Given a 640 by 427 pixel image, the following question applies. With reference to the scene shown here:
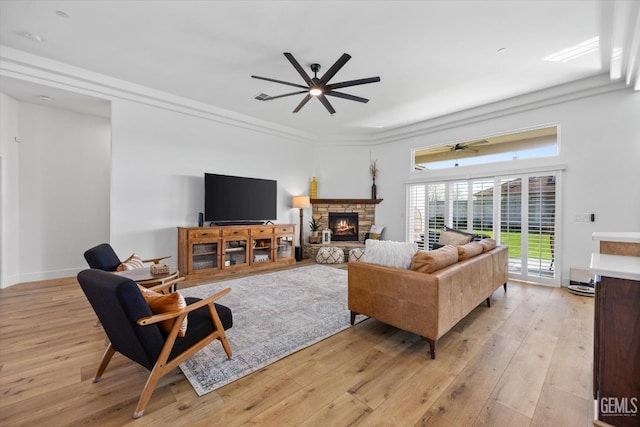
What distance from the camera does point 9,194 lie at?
165 inches

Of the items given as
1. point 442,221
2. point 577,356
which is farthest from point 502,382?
point 442,221

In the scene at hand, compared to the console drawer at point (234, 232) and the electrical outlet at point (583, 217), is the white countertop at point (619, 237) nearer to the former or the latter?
the electrical outlet at point (583, 217)

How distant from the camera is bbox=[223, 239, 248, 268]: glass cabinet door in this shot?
201 inches

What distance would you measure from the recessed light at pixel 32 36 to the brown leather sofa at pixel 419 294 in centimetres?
467

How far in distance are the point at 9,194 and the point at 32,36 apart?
2663mm

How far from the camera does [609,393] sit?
1460 millimetres

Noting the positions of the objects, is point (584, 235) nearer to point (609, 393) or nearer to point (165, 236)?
point (609, 393)

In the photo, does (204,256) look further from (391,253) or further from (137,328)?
(391,253)

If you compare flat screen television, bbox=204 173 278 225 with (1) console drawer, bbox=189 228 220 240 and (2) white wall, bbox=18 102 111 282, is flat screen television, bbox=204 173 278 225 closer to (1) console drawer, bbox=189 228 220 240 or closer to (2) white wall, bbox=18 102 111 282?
(1) console drawer, bbox=189 228 220 240

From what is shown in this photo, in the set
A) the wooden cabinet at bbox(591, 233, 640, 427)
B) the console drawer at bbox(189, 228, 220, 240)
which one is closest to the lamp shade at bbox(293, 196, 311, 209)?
the console drawer at bbox(189, 228, 220, 240)

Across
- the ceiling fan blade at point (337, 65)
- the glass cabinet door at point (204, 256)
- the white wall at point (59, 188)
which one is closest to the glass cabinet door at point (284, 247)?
the glass cabinet door at point (204, 256)

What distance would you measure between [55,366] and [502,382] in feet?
11.6

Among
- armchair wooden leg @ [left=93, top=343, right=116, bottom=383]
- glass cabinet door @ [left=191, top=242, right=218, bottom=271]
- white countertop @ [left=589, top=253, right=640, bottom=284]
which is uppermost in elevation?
white countertop @ [left=589, top=253, right=640, bottom=284]

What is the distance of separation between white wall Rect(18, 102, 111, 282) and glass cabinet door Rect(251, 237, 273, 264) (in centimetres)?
294
